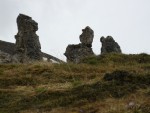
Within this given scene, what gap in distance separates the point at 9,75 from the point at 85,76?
3.66 metres

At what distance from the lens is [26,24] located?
1420 inches

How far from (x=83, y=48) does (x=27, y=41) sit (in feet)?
12.9

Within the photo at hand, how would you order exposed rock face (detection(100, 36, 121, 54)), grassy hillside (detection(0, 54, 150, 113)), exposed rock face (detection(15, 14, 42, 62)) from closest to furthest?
grassy hillside (detection(0, 54, 150, 113)) < exposed rock face (detection(15, 14, 42, 62)) < exposed rock face (detection(100, 36, 121, 54))

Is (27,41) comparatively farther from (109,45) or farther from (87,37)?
(109,45)

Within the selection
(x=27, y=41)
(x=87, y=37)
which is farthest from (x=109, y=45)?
(x=27, y=41)

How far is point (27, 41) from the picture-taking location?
35.5m

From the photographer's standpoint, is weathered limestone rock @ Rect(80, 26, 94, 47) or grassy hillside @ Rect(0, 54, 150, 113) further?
weathered limestone rock @ Rect(80, 26, 94, 47)

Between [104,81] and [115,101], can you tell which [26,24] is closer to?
[104,81]

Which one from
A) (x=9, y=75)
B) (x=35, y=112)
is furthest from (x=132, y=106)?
(x=9, y=75)

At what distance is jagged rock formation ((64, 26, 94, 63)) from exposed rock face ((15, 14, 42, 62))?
81.8 inches

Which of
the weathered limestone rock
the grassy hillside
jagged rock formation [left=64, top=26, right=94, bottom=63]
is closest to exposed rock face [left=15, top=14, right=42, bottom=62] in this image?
jagged rock formation [left=64, top=26, right=94, bottom=63]

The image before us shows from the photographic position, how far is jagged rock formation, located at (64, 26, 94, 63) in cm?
3553

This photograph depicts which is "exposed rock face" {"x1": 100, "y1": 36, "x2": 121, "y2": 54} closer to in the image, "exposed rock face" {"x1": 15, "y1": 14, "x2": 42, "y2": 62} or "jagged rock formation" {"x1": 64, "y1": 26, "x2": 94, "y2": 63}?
"jagged rock formation" {"x1": 64, "y1": 26, "x2": 94, "y2": 63}

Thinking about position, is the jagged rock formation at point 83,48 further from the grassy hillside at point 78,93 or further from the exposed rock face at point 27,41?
the grassy hillside at point 78,93
